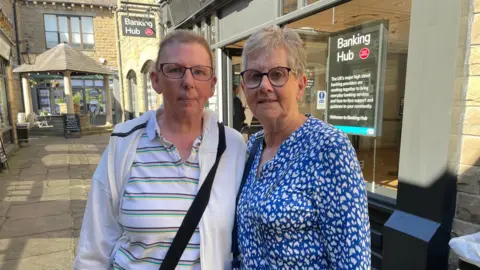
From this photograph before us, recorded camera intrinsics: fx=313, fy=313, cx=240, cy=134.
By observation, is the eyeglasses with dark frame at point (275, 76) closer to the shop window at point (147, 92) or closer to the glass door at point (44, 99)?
the shop window at point (147, 92)

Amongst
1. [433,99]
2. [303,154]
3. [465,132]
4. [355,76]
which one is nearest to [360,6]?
[355,76]

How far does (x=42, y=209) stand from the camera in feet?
16.1

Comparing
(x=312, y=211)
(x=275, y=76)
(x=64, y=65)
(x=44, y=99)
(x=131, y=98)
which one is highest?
(x=64, y=65)

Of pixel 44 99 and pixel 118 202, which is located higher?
pixel 44 99

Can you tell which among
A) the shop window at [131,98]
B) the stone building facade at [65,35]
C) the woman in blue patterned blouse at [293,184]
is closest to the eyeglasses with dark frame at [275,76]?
the woman in blue patterned blouse at [293,184]

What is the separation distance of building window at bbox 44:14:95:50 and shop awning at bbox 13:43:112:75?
638cm

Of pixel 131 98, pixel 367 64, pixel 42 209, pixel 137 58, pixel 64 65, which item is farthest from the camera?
pixel 131 98

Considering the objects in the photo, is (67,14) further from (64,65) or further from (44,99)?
(64,65)

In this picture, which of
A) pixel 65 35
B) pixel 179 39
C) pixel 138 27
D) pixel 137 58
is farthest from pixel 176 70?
pixel 65 35

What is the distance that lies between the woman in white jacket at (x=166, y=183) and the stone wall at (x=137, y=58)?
6568 millimetres

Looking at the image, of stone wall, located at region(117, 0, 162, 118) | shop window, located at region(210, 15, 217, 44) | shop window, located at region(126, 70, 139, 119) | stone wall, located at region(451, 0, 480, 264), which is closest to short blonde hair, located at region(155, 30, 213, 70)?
stone wall, located at region(451, 0, 480, 264)

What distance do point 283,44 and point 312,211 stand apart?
655 millimetres

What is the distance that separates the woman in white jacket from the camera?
4.02 ft

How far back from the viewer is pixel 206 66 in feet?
4.43
